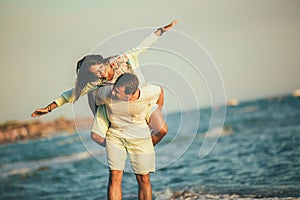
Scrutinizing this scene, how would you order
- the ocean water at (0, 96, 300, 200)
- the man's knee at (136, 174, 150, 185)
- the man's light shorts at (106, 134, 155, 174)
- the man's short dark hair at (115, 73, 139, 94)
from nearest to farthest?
the man's short dark hair at (115, 73, 139, 94) < the man's light shorts at (106, 134, 155, 174) < the man's knee at (136, 174, 150, 185) < the ocean water at (0, 96, 300, 200)

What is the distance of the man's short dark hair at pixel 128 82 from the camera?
18.6ft

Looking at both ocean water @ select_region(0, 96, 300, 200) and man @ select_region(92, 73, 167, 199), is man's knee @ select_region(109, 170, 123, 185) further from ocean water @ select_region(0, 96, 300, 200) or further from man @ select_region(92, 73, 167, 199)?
ocean water @ select_region(0, 96, 300, 200)

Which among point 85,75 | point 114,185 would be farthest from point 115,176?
point 85,75

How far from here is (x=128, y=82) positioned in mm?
5684

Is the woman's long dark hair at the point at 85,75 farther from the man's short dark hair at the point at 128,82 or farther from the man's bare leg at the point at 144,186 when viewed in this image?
the man's bare leg at the point at 144,186

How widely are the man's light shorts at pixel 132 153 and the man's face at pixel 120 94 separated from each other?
0.64 metres

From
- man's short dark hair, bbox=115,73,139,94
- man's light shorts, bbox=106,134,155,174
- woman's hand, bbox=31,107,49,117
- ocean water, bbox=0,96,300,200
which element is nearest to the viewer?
man's short dark hair, bbox=115,73,139,94

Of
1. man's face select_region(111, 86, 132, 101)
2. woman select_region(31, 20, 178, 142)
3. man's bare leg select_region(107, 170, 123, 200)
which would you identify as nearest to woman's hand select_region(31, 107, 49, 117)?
woman select_region(31, 20, 178, 142)

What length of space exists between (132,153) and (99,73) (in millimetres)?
1219

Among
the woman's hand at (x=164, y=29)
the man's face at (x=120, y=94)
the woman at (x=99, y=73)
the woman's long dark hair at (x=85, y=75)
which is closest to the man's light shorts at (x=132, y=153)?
the woman at (x=99, y=73)

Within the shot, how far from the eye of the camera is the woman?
588cm

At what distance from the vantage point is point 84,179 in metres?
12.6

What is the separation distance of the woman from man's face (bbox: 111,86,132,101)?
0.21 m

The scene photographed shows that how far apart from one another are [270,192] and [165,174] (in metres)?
4.17
